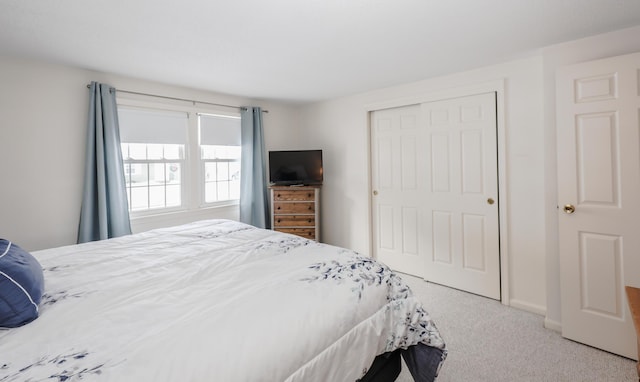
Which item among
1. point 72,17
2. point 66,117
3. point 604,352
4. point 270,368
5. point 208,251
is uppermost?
point 72,17

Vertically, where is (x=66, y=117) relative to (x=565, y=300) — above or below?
above

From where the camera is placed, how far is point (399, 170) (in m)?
3.77

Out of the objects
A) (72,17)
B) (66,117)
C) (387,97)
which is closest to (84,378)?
(72,17)

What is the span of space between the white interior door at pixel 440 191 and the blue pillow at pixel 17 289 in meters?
3.35

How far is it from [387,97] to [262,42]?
6.37 feet

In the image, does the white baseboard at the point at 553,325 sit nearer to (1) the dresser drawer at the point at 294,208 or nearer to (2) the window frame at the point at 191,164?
(1) the dresser drawer at the point at 294,208

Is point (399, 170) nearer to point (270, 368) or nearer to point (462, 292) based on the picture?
point (462, 292)

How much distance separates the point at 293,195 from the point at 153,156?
180 centimetres

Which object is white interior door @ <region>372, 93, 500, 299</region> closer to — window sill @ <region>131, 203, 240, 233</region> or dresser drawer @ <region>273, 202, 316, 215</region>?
dresser drawer @ <region>273, 202, 316, 215</region>

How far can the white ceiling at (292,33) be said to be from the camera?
1.83 m

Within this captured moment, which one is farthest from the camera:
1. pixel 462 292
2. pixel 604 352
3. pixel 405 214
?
pixel 405 214

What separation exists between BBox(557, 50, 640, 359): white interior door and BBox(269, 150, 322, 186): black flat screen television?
2772 millimetres

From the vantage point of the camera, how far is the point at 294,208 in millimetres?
4188

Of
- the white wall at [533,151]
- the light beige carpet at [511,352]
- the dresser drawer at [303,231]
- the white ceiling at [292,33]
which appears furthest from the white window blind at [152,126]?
the light beige carpet at [511,352]
